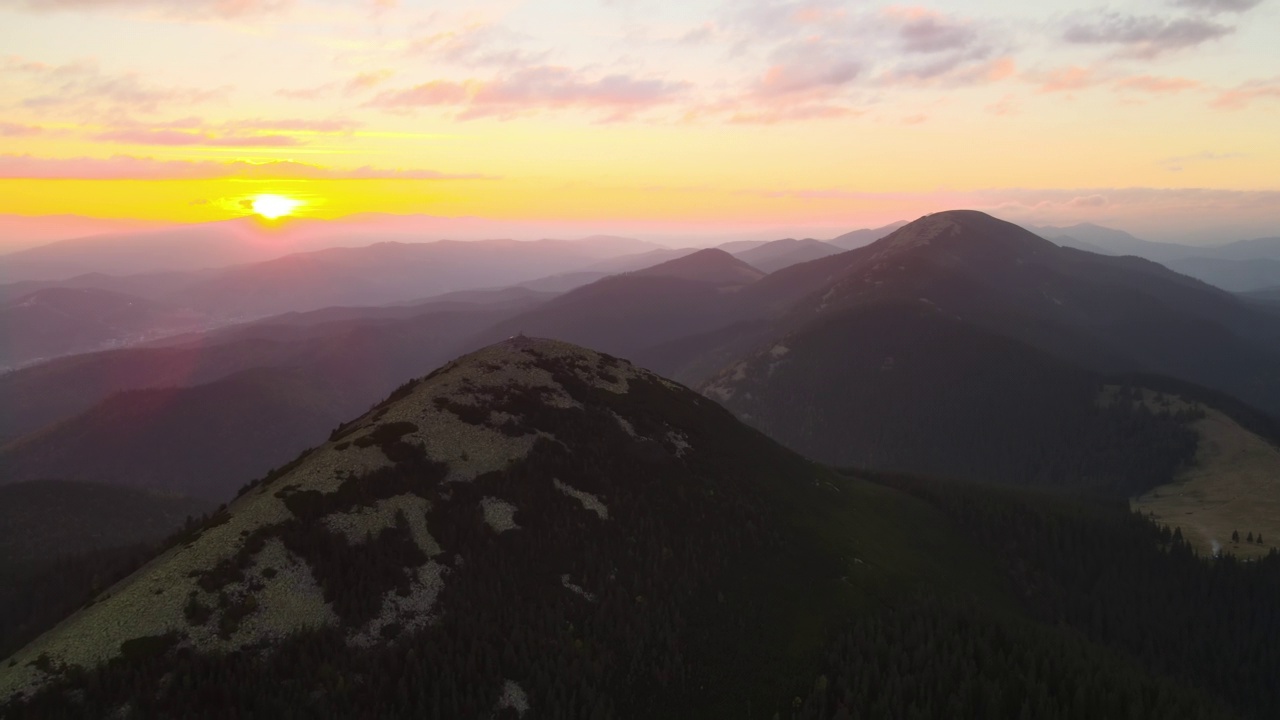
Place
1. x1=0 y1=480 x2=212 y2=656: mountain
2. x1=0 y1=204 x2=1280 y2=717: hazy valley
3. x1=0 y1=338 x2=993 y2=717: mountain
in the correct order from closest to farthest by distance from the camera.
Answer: x1=0 y1=338 x2=993 y2=717: mountain
x1=0 y1=204 x2=1280 y2=717: hazy valley
x1=0 y1=480 x2=212 y2=656: mountain

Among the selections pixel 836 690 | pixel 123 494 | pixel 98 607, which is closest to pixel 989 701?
pixel 836 690

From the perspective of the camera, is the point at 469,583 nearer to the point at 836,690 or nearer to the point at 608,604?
the point at 608,604

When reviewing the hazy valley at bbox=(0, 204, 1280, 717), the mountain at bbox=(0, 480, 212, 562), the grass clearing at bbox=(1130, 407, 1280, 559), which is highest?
the hazy valley at bbox=(0, 204, 1280, 717)

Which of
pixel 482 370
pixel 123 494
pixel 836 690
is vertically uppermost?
pixel 482 370

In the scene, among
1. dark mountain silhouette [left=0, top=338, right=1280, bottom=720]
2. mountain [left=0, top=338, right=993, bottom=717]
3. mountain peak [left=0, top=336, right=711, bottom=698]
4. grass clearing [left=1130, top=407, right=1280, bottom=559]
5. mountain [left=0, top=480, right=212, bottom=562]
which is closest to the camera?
mountain [left=0, top=338, right=993, bottom=717]

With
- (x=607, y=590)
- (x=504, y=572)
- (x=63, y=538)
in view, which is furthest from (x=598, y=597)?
(x=63, y=538)

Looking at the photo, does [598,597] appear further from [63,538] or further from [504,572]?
[63,538]

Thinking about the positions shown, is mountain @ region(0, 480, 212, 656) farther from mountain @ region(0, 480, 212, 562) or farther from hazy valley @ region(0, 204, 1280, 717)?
hazy valley @ region(0, 204, 1280, 717)

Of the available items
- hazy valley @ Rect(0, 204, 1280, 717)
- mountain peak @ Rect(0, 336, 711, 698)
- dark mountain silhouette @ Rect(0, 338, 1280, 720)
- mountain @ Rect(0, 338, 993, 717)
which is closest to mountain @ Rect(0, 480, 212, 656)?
hazy valley @ Rect(0, 204, 1280, 717)

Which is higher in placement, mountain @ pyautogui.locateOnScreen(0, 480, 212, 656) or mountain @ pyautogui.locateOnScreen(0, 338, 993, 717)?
mountain @ pyautogui.locateOnScreen(0, 338, 993, 717)
